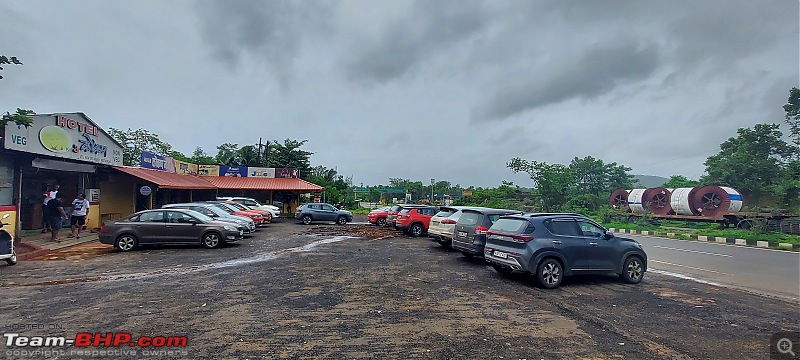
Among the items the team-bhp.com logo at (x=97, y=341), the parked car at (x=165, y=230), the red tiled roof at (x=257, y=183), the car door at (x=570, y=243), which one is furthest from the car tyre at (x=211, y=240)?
the red tiled roof at (x=257, y=183)

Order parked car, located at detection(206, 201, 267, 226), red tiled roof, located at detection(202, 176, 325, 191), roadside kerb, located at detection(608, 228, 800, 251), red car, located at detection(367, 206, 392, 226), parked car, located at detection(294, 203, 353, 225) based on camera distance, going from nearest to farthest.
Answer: roadside kerb, located at detection(608, 228, 800, 251) < parked car, located at detection(206, 201, 267, 226) < red car, located at detection(367, 206, 392, 226) < parked car, located at detection(294, 203, 353, 225) < red tiled roof, located at detection(202, 176, 325, 191)

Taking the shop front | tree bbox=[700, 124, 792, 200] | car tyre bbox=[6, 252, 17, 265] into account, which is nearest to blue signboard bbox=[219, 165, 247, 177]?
the shop front

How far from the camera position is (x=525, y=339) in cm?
496

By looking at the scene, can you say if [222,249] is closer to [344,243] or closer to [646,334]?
[344,243]

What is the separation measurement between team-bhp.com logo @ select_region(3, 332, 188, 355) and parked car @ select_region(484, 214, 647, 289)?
19.7ft

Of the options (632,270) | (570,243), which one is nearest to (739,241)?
(632,270)

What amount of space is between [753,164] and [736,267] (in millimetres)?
30029

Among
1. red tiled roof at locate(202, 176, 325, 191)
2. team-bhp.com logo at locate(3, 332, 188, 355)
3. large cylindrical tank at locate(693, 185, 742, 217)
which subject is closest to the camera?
team-bhp.com logo at locate(3, 332, 188, 355)

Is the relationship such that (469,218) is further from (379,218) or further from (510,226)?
(379,218)

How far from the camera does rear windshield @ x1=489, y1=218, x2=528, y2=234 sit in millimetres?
8422

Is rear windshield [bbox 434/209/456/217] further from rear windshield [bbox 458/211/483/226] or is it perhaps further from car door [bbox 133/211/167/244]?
car door [bbox 133/211/167/244]

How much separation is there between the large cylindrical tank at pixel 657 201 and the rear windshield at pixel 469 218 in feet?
78.0

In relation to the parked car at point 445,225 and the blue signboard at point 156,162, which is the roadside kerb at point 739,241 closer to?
the parked car at point 445,225

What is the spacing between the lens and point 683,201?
2709 cm
